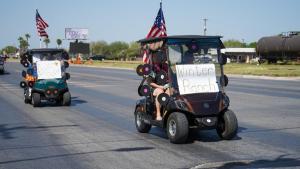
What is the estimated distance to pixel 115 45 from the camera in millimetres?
185125

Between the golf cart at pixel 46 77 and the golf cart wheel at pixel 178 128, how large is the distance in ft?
29.5

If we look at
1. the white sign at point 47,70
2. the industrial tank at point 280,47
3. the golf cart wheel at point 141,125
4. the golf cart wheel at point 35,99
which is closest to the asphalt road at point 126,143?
the golf cart wheel at point 141,125

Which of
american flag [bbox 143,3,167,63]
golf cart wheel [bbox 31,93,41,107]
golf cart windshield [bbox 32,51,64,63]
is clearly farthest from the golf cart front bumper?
american flag [bbox 143,3,167,63]

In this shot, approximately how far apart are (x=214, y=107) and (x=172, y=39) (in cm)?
159

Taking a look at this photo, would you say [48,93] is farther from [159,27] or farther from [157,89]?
[157,89]

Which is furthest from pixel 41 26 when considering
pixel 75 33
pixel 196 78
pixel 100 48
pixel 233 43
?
pixel 100 48

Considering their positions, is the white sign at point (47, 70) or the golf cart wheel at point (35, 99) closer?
the golf cart wheel at point (35, 99)

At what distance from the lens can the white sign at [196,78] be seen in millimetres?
10898

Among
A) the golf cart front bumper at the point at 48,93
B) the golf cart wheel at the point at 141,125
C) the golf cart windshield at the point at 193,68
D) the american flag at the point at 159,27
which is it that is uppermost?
the american flag at the point at 159,27

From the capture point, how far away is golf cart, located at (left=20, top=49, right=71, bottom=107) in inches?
736

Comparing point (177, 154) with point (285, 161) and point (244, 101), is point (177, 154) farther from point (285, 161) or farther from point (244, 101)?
point (244, 101)

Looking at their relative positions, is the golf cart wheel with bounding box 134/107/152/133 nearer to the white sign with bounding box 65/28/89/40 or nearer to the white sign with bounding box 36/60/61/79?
the white sign with bounding box 36/60/61/79

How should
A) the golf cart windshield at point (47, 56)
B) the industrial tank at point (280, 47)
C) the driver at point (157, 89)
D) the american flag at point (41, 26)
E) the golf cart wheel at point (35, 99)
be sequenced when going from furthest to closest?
the industrial tank at point (280, 47)
the american flag at point (41, 26)
the golf cart windshield at point (47, 56)
the golf cart wheel at point (35, 99)
the driver at point (157, 89)

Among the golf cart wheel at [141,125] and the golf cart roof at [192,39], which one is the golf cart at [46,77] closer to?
the golf cart wheel at [141,125]
